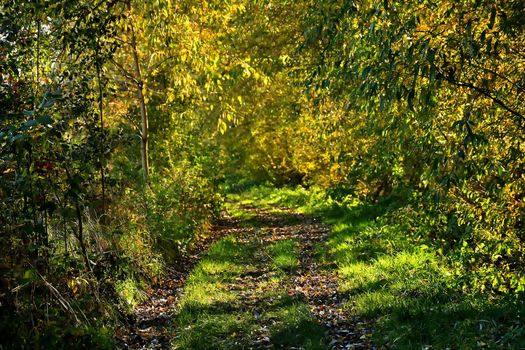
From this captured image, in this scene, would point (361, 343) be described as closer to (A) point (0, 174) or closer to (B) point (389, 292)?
(B) point (389, 292)

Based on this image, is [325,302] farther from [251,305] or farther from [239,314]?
[239,314]

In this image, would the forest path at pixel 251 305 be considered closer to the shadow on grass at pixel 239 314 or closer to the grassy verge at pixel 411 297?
the shadow on grass at pixel 239 314

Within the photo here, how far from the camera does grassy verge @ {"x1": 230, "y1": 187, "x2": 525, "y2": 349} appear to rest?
6.00 m

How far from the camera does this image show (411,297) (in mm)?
7750

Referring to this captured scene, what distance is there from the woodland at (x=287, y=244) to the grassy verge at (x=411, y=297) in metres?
0.04

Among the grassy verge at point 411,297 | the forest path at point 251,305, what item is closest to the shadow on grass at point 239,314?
the forest path at point 251,305

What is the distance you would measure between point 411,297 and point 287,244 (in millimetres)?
6243

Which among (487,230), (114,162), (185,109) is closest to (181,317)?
(487,230)

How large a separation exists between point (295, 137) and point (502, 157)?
15129 millimetres

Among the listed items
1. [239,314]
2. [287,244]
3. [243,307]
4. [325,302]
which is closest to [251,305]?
[243,307]

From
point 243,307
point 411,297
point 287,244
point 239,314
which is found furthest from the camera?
point 287,244

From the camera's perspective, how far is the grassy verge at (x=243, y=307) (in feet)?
22.8

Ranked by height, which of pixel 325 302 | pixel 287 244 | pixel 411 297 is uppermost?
pixel 411 297

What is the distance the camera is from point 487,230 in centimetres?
701
